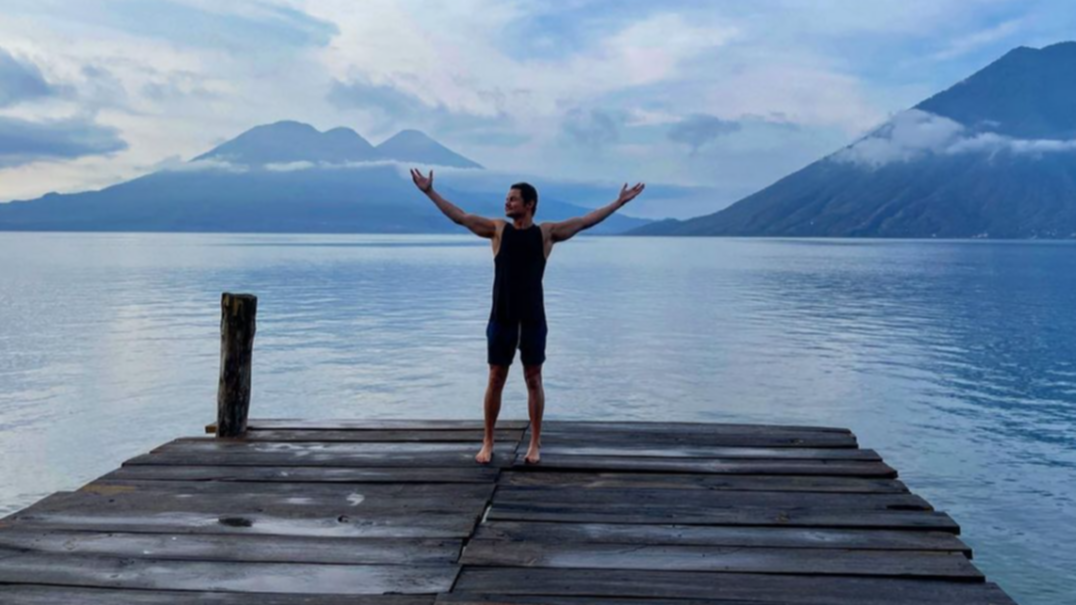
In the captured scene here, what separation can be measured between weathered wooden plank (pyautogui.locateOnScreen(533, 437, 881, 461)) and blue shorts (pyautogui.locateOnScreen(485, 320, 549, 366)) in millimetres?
1252

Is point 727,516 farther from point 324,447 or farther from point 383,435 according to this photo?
point 324,447

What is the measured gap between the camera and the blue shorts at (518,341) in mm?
8516

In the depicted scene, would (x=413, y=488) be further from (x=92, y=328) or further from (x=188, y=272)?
(x=188, y=272)

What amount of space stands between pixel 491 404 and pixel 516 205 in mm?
2025

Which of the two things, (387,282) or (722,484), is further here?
(387,282)

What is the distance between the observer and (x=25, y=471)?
16.7 metres

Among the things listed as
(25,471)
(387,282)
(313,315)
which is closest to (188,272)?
(387,282)

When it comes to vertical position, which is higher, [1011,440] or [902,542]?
[902,542]

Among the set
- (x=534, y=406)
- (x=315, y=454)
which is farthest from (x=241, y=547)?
(x=534, y=406)

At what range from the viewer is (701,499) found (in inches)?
304

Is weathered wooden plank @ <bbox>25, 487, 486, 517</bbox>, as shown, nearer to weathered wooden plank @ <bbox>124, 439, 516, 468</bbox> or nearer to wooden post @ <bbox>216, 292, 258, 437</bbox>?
weathered wooden plank @ <bbox>124, 439, 516, 468</bbox>

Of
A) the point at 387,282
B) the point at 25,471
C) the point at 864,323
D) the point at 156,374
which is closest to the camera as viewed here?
the point at 25,471

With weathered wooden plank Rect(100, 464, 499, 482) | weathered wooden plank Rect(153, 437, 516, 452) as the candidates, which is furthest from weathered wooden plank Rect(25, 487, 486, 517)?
weathered wooden plank Rect(153, 437, 516, 452)

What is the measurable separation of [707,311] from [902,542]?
42398mm
